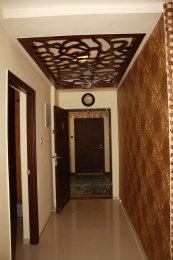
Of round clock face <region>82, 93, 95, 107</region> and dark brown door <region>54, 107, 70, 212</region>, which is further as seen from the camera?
round clock face <region>82, 93, 95, 107</region>

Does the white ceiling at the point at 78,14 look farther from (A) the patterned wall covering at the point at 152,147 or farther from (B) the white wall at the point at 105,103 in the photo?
(B) the white wall at the point at 105,103

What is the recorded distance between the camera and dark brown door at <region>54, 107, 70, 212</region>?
4.05 m

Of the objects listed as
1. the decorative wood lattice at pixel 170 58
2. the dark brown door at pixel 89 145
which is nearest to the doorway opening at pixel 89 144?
the dark brown door at pixel 89 145

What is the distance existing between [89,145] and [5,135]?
18.6ft

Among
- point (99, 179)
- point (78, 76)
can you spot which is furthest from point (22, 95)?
point (99, 179)

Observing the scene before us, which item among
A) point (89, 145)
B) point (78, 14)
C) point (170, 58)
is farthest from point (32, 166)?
point (89, 145)

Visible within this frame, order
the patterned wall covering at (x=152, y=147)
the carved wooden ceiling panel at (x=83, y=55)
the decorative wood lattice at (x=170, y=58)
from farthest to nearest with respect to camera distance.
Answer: the carved wooden ceiling panel at (x=83, y=55) → the patterned wall covering at (x=152, y=147) → the decorative wood lattice at (x=170, y=58)

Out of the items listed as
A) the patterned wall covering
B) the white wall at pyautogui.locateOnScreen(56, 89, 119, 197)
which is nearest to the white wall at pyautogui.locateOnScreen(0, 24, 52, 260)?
the white wall at pyautogui.locateOnScreen(56, 89, 119, 197)

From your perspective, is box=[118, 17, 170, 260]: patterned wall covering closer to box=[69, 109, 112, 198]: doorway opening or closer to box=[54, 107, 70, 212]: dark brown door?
box=[54, 107, 70, 212]: dark brown door

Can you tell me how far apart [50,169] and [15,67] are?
2.30 metres

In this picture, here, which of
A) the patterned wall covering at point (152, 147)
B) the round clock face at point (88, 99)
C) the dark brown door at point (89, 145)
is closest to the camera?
the patterned wall covering at point (152, 147)

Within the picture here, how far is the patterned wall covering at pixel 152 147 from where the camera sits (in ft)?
5.96

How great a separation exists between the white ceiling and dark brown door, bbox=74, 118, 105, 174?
5.70m

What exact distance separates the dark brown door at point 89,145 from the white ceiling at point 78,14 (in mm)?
5699
